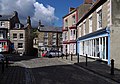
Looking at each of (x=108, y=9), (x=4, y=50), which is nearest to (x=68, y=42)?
(x=4, y=50)

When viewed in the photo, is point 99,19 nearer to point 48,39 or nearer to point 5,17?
point 5,17

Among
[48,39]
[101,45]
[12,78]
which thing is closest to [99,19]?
[101,45]

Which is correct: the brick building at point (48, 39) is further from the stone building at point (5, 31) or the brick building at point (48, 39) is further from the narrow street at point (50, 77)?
the narrow street at point (50, 77)

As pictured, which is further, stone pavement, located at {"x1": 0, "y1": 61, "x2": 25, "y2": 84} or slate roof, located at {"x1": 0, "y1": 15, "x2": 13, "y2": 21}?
slate roof, located at {"x1": 0, "y1": 15, "x2": 13, "y2": 21}

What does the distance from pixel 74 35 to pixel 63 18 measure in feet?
33.6

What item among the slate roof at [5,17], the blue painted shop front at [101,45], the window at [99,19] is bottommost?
the blue painted shop front at [101,45]

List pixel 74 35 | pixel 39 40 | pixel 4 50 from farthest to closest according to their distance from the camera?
1. pixel 39 40
2. pixel 4 50
3. pixel 74 35

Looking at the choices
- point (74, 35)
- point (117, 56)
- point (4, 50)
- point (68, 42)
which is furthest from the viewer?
point (4, 50)

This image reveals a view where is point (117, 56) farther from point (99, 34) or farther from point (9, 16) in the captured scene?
point (9, 16)

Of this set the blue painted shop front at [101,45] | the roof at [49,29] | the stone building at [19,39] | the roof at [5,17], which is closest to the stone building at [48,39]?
the roof at [49,29]

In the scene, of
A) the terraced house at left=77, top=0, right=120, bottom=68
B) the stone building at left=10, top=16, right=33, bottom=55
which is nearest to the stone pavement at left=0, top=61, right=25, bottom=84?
the terraced house at left=77, top=0, right=120, bottom=68

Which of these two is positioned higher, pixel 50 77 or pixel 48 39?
pixel 48 39

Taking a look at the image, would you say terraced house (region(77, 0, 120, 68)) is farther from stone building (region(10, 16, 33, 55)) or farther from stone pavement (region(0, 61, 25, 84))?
stone building (region(10, 16, 33, 55))

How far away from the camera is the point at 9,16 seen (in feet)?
209
